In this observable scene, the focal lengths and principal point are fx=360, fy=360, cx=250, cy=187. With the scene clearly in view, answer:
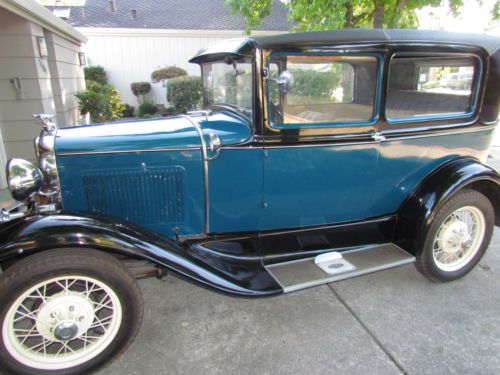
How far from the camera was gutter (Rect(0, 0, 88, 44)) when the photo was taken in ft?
15.3

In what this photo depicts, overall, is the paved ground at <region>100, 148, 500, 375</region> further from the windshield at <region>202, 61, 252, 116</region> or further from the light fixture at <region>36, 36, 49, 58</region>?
the light fixture at <region>36, 36, 49, 58</region>

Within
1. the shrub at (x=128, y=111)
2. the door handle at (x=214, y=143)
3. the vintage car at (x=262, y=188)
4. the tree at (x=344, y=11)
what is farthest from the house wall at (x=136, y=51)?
the door handle at (x=214, y=143)

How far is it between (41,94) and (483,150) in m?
5.86

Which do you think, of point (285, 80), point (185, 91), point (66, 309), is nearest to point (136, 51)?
point (185, 91)

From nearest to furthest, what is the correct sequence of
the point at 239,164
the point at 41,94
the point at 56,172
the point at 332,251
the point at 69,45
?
the point at 56,172 → the point at 239,164 → the point at 332,251 → the point at 41,94 → the point at 69,45

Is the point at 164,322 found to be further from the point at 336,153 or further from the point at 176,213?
the point at 336,153

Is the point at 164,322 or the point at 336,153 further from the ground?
the point at 336,153


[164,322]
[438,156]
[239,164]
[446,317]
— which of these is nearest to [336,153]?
[239,164]

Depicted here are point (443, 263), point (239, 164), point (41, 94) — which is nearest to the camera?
point (239, 164)

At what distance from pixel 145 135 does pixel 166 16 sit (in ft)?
49.4

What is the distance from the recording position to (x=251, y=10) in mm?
7621

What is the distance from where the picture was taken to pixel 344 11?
579cm

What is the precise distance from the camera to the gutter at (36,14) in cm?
466

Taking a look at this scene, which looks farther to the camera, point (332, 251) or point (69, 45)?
point (69, 45)
